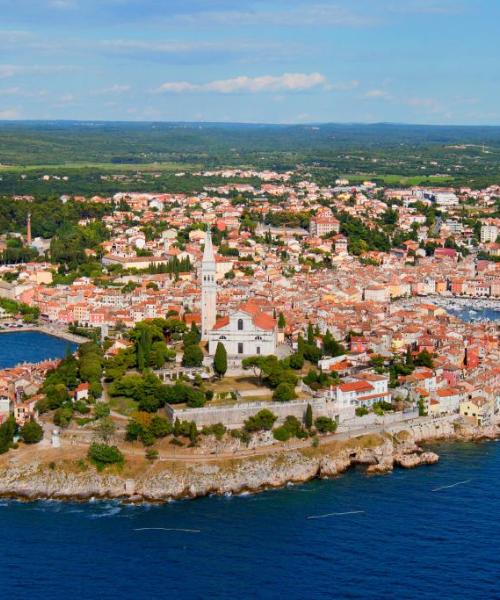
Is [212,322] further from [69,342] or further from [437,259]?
[437,259]

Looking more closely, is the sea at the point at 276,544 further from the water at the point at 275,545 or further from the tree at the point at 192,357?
the tree at the point at 192,357

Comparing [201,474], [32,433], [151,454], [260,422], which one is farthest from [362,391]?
[32,433]

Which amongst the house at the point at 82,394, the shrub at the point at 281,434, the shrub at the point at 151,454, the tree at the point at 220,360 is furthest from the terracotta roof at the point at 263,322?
the shrub at the point at 151,454

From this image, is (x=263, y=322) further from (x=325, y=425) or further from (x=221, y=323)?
(x=325, y=425)

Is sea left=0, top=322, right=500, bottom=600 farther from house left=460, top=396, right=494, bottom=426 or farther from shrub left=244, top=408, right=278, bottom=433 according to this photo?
house left=460, top=396, right=494, bottom=426

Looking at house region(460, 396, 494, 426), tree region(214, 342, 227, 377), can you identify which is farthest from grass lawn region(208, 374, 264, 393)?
house region(460, 396, 494, 426)

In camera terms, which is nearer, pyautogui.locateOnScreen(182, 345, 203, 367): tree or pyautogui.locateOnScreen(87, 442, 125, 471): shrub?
pyautogui.locateOnScreen(87, 442, 125, 471): shrub
